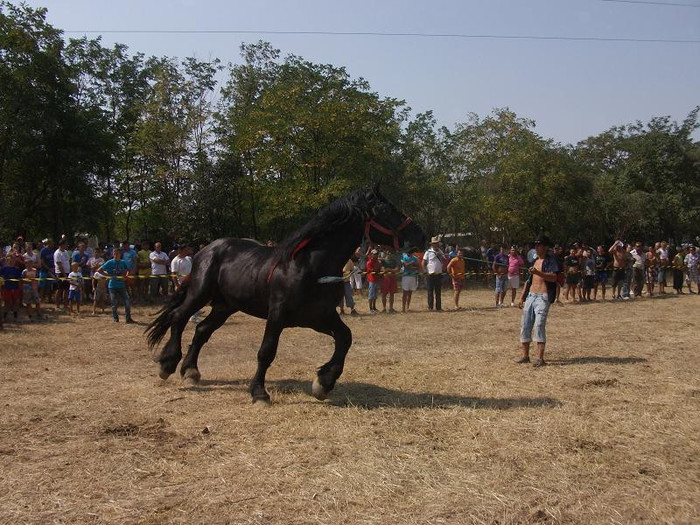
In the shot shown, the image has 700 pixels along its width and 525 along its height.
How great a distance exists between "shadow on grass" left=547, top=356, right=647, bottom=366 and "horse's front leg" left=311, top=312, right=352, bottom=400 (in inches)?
151

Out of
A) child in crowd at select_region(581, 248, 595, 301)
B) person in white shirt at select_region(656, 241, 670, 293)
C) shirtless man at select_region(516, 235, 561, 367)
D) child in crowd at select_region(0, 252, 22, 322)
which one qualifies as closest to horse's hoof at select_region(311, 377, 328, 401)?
shirtless man at select_region(516, 235, 561, 367)

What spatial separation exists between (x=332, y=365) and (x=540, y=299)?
382 centimetres

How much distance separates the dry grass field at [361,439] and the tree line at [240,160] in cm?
1519

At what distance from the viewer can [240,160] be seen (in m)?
27.1

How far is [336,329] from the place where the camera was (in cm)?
669

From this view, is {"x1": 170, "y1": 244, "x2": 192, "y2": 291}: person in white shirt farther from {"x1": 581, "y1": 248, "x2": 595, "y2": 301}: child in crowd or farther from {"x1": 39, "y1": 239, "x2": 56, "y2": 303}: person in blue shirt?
{"x1": 581, "y1": 248, "x2": 595, "y2": 301}: child in crowd

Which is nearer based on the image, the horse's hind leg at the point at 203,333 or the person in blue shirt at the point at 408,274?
the horse's hind leg at the point at 203,333

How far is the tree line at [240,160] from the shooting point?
2264cm

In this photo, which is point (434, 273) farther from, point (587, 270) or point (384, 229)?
point (384, 229)

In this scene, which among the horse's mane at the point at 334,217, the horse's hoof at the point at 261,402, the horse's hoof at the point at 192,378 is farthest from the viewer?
the horse's hoof at the point at 192,378

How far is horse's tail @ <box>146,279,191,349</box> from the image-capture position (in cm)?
795

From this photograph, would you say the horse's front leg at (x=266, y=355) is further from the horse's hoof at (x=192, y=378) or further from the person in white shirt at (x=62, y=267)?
the person in white shirt at (x=62, y=267)

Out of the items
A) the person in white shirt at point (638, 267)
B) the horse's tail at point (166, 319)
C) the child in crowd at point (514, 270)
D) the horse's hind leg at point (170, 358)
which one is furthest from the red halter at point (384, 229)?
the person in white shirt at point (638, 267)

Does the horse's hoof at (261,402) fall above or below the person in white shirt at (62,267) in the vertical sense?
below
